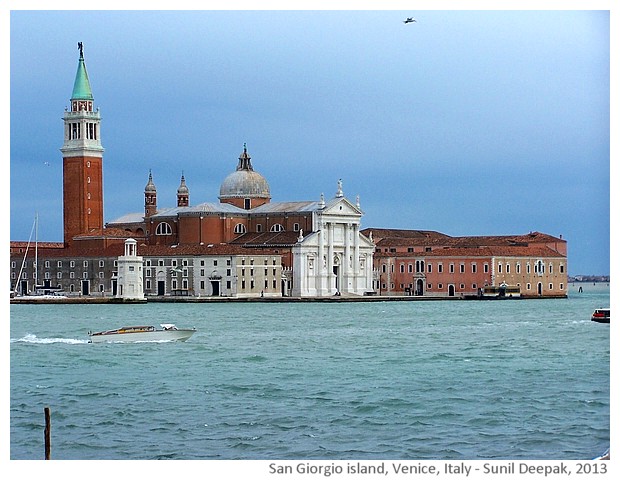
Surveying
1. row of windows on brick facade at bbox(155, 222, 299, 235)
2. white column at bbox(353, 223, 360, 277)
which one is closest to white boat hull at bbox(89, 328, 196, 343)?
white column at bbox(353, 223, 360, 277)

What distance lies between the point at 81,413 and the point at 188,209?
26547 millimetres

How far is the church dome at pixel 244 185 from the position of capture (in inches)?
1486

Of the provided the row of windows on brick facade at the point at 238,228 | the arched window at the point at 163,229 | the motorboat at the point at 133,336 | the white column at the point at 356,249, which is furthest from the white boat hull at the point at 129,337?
the arched window at the point at 163,229

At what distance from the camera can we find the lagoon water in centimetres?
829

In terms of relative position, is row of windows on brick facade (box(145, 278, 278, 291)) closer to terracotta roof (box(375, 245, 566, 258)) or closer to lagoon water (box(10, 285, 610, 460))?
terracotta roof (box(375, 245, 566, 258))

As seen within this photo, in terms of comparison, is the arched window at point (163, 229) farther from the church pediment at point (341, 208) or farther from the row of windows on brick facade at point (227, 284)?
the church pediment at point (341, 208)

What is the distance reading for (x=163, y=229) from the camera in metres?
36.6

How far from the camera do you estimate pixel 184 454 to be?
8000 millimetres

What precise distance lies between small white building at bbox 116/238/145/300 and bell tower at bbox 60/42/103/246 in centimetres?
274

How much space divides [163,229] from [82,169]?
9.02ft

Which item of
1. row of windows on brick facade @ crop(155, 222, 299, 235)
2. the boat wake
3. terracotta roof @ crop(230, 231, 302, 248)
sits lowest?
the boat wake

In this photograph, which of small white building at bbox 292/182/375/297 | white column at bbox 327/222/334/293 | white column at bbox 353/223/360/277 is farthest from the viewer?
white column at bbox 353/223/360/277

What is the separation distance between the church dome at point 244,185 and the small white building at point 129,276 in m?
5.35
